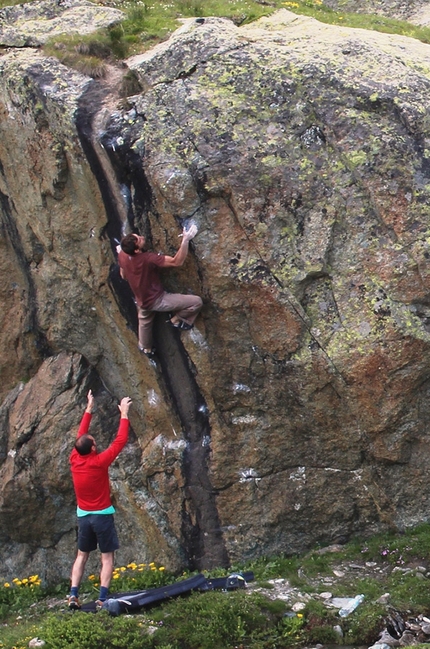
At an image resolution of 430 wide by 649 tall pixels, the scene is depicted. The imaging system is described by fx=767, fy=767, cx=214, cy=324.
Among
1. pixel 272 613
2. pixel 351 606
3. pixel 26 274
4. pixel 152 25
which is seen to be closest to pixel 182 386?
pixel 26 274

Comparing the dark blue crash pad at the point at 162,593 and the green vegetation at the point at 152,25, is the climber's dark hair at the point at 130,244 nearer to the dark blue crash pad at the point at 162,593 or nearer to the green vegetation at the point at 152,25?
the green vegetation at the point at 152,25

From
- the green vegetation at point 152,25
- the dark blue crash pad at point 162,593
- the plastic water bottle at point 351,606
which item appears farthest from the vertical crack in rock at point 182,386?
the plastic water bottle at point 351,606

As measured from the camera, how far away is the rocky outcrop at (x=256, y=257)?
13750 millimetres

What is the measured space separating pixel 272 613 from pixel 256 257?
19.8ft

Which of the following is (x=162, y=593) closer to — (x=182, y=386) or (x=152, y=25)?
(x=182, y=386)

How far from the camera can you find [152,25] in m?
16.6

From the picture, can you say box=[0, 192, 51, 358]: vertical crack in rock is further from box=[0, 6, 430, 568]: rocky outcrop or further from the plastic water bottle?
the plastic water bottle

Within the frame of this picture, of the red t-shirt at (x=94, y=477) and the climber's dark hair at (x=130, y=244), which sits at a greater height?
the climber's dark hair at (x=130, y=244)

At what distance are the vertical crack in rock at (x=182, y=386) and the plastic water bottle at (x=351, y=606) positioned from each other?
3.21 m

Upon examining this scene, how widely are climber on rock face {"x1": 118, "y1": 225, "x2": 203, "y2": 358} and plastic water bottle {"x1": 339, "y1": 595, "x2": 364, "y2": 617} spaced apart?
5.56m

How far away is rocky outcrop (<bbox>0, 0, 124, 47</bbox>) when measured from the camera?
1590cm

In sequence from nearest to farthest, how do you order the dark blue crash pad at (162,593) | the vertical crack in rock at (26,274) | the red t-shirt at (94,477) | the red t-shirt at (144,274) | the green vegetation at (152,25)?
the dark blue crash pad at (162,593) → the red t-shirt at (94,477) → the red t-shirt at (144,274) → the green vegetation at (152,25) → the vertical crack in rock at (26,274)

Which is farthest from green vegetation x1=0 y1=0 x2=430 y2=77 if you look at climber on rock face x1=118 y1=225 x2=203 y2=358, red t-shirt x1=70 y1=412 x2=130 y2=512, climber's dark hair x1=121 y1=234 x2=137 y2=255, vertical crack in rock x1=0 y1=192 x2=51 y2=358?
red t-shirt x1=70 y1=412 x2=130 y2=512

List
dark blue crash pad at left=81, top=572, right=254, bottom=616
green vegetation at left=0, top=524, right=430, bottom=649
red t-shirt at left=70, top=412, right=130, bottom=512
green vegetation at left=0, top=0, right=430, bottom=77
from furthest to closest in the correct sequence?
green vegetation at left=0, top=0, right=430, bottom=77 → red t-shirt at left=70, top=412, right=130, bottom=512 → dark blue crash pad at left=81, top=572, right=254, bottom=616 → green vegetation at left=0, top=524, right=430, bottom=649
